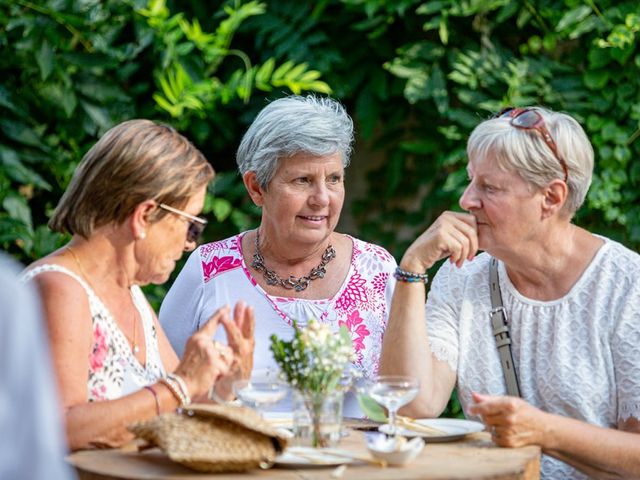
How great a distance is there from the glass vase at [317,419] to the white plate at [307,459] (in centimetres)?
6

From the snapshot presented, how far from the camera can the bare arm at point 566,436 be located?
264 cm

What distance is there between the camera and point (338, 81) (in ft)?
17.6

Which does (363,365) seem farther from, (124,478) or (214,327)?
(124,478)

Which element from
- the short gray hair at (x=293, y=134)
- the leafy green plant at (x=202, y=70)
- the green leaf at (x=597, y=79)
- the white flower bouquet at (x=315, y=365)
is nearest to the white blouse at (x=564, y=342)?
the short gray hair at (x=293, y=134)

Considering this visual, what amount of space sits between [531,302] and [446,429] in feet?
2.13

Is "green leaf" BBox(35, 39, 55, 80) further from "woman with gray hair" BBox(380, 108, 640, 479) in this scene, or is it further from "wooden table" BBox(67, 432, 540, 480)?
"wooden table" BBox(67, 432, 540, 480)

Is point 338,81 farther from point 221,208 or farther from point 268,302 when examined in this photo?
point 268,302

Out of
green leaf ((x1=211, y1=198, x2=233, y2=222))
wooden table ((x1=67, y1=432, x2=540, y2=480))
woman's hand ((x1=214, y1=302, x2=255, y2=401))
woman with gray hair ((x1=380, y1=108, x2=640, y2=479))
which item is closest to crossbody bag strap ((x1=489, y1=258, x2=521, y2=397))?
woman with gray hair ((x1=380, y1=108, x2=640, y2=479))

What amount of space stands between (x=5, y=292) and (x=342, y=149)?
283 cm

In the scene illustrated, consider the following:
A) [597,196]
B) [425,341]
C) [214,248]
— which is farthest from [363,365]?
[597,196]

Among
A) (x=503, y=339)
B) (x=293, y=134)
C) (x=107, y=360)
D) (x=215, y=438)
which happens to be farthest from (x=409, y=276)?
(x=215, y=438)

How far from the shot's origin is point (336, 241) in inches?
152

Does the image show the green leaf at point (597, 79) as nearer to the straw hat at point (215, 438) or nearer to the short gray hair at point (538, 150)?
the short gray hair at point (538, 150)

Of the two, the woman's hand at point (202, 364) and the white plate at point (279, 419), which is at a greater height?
the woman's hand at point (202, 364)
